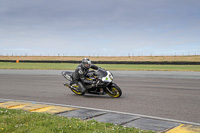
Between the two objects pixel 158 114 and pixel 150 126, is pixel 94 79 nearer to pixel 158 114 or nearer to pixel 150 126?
pixel 158 114

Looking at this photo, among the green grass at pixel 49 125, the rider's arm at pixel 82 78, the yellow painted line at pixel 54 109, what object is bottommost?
the yellow painted line at pixel 54 109

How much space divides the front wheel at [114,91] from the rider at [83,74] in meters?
0.69

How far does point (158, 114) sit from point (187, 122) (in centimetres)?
101

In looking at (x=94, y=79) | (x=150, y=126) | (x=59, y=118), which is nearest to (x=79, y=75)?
(x=94, y=79)

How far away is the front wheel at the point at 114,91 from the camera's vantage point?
947 cm

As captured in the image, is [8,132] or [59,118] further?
[59,118]

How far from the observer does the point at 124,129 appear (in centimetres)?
498

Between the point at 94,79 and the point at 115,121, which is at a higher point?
the point at 94,79

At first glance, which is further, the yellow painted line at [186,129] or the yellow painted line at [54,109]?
the yellow painted line at [54,109]

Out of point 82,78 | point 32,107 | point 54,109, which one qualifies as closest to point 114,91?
point 82,78

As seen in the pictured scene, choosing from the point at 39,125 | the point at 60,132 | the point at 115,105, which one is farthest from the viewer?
the point at 115,105

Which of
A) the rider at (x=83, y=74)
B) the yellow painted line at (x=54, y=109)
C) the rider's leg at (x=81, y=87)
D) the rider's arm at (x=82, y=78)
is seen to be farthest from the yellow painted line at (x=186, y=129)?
the rider's leg at (x=81, y=87)

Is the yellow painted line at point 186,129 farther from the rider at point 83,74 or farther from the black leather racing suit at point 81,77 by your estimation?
the black leather racing suit at point 81,77

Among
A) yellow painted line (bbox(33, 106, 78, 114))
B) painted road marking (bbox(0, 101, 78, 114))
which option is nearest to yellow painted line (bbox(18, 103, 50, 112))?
painted road marking (bbox(0, 101, 78, 114))
